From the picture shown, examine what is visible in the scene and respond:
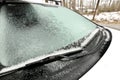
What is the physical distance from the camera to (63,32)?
207cm

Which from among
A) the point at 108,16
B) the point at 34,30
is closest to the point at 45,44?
the point at 34,30

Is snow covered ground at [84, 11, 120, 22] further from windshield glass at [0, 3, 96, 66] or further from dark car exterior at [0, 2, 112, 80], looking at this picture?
dark car exterior at [0, 2, 112, 80]

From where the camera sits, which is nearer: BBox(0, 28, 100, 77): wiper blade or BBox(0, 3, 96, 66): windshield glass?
BBox(0, 28, 100, 77): wiper blade

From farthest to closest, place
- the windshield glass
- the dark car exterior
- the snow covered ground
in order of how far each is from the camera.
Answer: the snow covered ground
the windshield glass
the dark car exterior

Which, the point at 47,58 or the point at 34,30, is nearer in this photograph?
the point at 47,58

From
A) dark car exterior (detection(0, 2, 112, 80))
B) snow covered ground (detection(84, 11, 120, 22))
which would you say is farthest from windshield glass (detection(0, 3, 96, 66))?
snow covered ground (detection(84, 11, 120, 22))

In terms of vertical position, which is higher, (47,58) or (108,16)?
(47,58)

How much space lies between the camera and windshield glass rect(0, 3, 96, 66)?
164cm

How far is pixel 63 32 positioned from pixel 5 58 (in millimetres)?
696

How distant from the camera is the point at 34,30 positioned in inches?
76.3

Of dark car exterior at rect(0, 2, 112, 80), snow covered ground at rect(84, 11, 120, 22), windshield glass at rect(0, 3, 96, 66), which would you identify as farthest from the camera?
snow covered ground at rect(84, 11, 120, 22)

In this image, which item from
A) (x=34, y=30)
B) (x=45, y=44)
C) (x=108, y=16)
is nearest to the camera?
(x=45, y=44)

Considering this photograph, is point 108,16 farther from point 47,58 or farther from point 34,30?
point 47,58

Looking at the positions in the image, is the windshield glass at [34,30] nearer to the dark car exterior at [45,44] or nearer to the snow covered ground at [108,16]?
the dark car exterior at [45,44]
